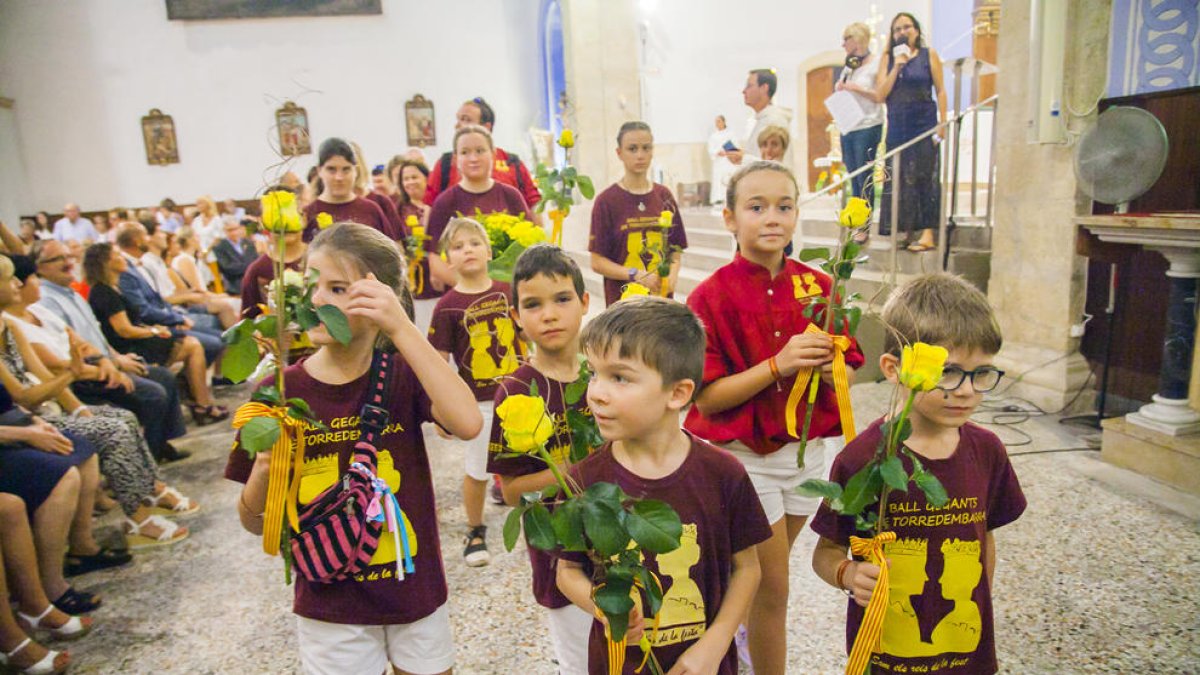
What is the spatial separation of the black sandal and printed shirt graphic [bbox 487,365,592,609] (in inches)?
82.8

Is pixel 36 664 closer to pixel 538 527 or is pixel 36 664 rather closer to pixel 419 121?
pixel 538 527

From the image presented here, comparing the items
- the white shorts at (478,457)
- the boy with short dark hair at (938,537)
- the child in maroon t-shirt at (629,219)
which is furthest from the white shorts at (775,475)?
the child in maroon t-shirt at (629,219)

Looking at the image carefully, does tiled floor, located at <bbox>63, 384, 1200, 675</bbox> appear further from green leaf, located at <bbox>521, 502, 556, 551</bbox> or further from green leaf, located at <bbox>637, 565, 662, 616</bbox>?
green leaf, located at <bbox>521, 502, 556, 551</bbox>

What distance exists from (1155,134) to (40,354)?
5.35 m

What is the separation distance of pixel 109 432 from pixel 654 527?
349 cm

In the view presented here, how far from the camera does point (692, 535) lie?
1.29 m

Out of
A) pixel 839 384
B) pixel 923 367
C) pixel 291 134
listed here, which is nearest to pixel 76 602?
pixel 291 134

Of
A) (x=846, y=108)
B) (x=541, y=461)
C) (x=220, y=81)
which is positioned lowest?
(x=541, y=461)

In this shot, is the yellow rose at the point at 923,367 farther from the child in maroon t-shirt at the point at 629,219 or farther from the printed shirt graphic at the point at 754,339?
the child in maroon t-shirt at the point at 629,219

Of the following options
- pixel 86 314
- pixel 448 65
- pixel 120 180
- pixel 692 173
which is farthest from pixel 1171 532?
pixel 120 180

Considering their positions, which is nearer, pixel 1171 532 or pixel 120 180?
pixel 1171 532

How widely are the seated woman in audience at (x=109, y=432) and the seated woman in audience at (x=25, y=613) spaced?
71 centimetres

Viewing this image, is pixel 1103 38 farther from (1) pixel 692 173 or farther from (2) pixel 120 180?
(2) pixel 120 180

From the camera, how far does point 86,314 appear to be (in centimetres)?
451
